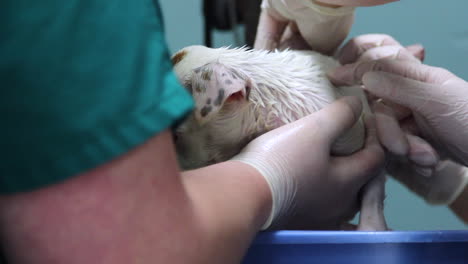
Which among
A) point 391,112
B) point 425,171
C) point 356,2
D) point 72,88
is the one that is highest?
point 72,88

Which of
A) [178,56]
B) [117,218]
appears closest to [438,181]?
[178,56]

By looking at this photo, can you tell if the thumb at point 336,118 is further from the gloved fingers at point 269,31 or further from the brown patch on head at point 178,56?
the gloved fingers at point 269,31

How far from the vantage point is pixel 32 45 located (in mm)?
395

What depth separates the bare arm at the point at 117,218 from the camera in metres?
0.44

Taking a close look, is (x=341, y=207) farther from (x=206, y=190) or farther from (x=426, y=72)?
(x=206, y=190)

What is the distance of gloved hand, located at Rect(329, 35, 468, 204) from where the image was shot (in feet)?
3.02

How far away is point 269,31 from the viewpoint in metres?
1.27

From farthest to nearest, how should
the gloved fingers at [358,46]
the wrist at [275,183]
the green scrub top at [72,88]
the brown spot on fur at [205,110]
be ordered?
the gloved fingers at [358,46]
the brown spot on fur at [205,110]
the wrist at [275,183]
the green scrub top at [72,88]

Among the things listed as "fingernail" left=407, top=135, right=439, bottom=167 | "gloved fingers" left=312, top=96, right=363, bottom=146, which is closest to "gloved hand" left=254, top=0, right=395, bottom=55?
"gloved fingers" left=312, top=96, right=363, bottom=146

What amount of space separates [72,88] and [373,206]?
740 millimetres

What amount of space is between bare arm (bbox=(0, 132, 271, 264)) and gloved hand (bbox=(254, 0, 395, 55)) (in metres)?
0.64

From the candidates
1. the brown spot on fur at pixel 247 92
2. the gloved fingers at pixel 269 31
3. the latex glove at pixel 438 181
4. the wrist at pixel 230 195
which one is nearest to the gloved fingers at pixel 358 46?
the gloved fingers at pixel 269 31

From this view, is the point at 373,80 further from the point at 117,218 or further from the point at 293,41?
the point at 117,218

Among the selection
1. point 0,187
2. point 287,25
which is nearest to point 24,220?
point 0,187
